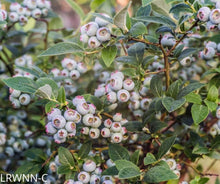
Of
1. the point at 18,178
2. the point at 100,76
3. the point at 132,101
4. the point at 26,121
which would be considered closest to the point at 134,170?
the point at 132,101

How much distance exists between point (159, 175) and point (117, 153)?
8.3 inches

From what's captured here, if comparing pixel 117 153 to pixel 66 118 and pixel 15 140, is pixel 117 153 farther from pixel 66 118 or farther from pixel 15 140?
pixel 15 140

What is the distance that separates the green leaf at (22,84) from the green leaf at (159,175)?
1.32 ft

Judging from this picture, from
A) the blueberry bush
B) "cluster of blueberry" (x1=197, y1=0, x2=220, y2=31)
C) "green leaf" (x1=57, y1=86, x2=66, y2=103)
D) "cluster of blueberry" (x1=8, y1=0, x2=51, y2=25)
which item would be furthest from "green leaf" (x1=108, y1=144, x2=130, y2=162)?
"cluster of blueberry" (x1=8, y1=0, x2=51, y2=25)

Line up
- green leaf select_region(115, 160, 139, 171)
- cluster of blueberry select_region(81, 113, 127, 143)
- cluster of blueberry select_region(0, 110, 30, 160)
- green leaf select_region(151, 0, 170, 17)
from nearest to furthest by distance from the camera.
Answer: green leaf select_region(115, 160, 139, 171), cluster of blueberry select_region(81, 113, 127, 143), green leaf select_region(151, 0, 170, 17), cluster of blueberry select_region(0, 110, 30, 160)

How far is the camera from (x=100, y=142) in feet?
4.38

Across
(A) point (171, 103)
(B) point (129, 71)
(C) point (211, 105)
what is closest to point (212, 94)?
(C) point (211, 105)

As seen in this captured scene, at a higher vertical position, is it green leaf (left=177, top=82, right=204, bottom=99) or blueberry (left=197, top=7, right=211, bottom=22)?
blueberry (left=197, top=7, right=211, bottom=22)

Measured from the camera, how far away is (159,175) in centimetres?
88

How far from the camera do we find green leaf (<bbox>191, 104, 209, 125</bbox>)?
3.33ft

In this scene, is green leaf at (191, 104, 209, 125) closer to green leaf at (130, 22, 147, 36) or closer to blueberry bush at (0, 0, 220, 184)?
blueberry bush at (0, 0, 220, 184)

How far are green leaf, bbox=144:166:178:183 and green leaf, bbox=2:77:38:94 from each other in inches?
15.8

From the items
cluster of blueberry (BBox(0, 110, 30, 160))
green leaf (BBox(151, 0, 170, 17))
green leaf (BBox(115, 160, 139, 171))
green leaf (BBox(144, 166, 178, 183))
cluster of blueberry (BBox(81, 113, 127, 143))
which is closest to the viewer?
green leaf (BBox(144, 166, 178, 183))

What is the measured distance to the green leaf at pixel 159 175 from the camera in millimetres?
854
